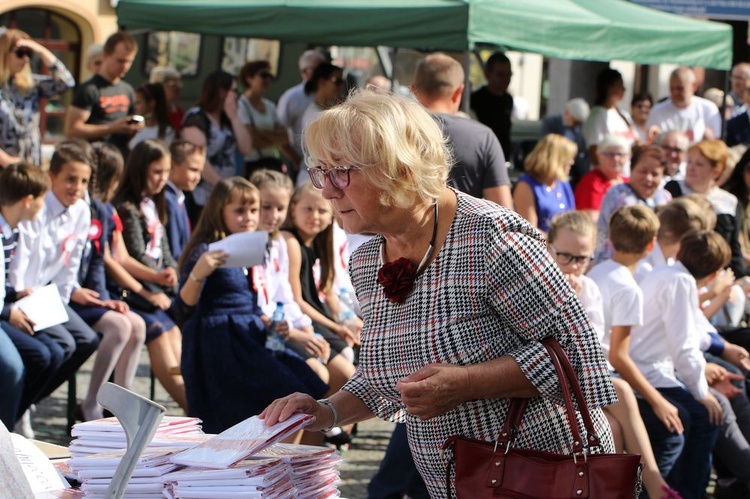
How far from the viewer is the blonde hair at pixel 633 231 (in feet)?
18.4

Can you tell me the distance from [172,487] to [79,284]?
4.08m

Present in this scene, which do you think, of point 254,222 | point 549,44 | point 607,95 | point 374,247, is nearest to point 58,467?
point 374,247

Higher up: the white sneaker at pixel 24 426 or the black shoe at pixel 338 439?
the white sneaker at pixel 24 426

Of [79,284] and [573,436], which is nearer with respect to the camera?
[573,436]

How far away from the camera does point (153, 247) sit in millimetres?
7066

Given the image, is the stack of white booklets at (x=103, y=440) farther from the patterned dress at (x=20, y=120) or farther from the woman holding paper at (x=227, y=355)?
the patterned dress at (x=20, y=120)

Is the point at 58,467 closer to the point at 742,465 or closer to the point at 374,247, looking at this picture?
the point at 374,247

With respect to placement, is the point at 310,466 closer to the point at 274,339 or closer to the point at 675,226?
the point at 274,339

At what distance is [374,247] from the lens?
9.77 feet

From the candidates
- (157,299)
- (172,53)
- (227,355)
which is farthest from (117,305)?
(172,53)

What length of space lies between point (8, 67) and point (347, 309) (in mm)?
3241

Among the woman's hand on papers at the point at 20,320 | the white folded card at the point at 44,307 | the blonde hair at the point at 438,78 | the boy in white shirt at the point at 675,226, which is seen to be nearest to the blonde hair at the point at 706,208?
the boy in white shirt at the point at 675,226

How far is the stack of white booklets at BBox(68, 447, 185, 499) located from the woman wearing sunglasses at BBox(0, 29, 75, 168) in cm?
565

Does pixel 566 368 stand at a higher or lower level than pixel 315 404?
higher
